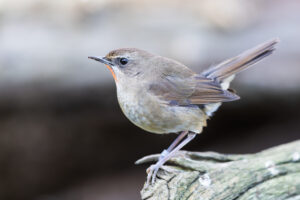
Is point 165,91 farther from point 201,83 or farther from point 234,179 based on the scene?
point 234,179

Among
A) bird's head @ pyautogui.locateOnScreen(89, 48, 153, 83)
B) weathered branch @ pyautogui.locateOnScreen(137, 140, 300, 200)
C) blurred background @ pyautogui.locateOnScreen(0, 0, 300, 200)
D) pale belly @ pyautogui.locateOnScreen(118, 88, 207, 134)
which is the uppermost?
blurred background @ pyautogui.locateOnScreen(0, 0, 300, 200)

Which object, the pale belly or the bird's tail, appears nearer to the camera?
the pale belly

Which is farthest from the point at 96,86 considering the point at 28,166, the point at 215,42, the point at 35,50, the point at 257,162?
the point at 257,162

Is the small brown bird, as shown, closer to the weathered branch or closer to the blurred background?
the weathered branch

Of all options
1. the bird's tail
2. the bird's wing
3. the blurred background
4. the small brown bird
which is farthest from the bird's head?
the blurred background

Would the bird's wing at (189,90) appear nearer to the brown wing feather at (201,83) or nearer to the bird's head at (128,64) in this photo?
the brown wing feather at (201,83)

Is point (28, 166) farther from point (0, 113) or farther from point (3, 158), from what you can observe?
point (0, 113)

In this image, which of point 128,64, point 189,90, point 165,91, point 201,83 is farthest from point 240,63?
point 128,64
